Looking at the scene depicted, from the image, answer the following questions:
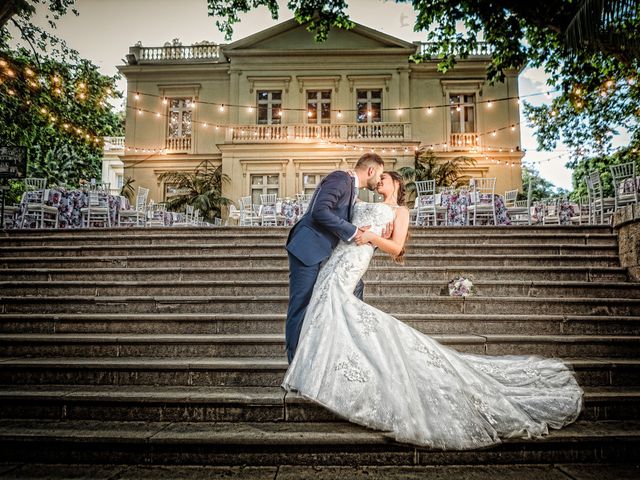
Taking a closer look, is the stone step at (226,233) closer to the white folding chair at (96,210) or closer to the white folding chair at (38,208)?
the white folding chair at (38,208)

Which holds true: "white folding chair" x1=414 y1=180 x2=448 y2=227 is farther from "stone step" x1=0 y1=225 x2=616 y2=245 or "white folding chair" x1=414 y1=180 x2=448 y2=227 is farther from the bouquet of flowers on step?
the bouquet of flowers on step

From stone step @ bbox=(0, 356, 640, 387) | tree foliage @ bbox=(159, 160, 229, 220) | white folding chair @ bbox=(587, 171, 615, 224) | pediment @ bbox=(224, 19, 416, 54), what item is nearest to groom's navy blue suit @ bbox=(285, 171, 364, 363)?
stone step @ bbox=(0, 356, 640, 387)

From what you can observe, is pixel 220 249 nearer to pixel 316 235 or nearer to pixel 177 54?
pixel 316 235

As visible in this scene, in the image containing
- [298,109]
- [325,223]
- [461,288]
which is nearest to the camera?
[325,223]

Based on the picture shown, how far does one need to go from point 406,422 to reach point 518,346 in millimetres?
1775

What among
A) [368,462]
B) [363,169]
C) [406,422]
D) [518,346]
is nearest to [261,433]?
[368,462]

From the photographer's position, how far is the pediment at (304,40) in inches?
652

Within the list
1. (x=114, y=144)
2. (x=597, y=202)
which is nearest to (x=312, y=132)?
(x=597, y=202)

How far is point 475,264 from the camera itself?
5141 mm

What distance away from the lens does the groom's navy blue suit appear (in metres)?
2.58

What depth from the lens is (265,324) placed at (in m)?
3.74

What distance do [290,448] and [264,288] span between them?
2375mm

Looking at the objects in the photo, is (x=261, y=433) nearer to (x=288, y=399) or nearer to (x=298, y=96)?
(x=288, y=399)

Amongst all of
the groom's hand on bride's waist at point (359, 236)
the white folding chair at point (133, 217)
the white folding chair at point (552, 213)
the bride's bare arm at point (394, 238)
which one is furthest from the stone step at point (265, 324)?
the white folding chair at point (552, 213)
